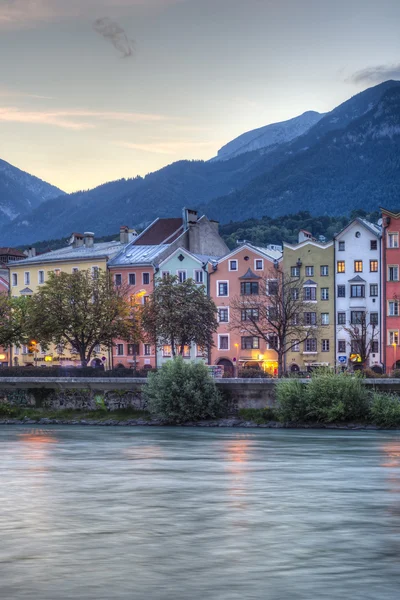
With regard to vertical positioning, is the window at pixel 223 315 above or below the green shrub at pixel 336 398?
above

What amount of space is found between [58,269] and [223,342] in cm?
2491

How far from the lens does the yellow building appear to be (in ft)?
333

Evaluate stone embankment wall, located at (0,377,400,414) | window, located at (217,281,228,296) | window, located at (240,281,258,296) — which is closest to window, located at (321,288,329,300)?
window, located at (240,281,258,296)

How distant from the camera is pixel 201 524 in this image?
70.0 ft

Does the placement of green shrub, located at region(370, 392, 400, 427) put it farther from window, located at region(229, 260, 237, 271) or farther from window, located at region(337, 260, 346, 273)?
window, located at region(229, 260, 237, 271)

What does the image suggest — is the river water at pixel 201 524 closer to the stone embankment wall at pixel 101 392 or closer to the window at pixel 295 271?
the stone embankment wall at pixel 101 392

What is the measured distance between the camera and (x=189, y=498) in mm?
25375

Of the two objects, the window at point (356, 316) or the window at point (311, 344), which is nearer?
the window at point (356, 316)

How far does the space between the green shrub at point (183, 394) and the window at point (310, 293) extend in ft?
109

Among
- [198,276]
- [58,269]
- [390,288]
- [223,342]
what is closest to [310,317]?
[390,288]

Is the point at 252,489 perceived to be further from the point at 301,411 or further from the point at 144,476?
the point at 301,411

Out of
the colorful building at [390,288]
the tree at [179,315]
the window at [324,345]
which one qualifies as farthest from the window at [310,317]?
the tree at [179,315]

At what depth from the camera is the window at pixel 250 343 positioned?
91500mm

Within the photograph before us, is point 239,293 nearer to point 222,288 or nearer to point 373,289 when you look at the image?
point 222,288
